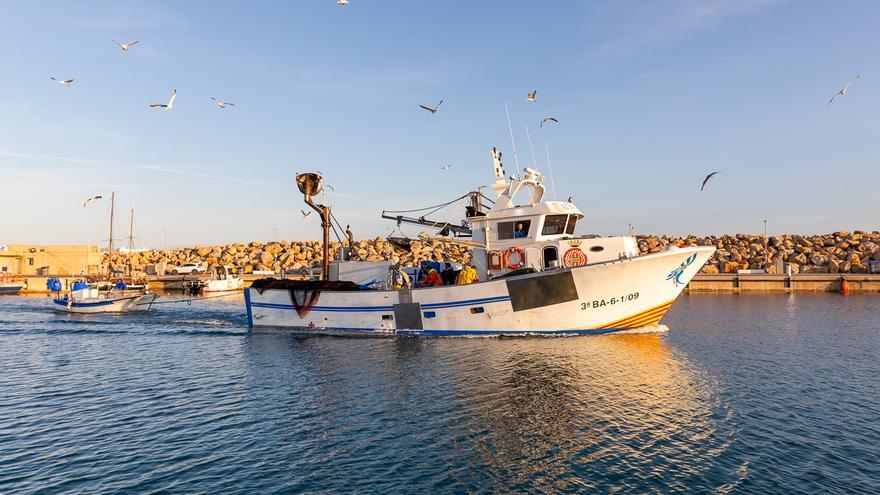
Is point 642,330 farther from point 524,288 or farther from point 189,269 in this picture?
point 189,269

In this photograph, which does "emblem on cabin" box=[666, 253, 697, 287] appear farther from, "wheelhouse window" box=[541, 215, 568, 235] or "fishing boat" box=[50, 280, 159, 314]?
"fishing boat" box=[50, 280, 159, 314]

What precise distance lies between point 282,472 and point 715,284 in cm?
6471

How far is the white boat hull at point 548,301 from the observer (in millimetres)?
23547

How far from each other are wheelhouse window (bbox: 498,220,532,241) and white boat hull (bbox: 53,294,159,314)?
110 feet

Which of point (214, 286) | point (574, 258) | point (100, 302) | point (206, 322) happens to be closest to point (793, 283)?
point (574, 258)

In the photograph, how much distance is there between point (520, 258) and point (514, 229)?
1.64 m

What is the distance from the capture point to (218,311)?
4469cm

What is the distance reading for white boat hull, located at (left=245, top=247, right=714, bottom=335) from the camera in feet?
77.3

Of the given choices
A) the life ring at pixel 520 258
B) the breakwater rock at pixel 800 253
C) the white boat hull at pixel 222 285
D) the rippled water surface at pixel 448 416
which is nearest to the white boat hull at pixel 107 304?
the rippled water surface at pixel 448 416

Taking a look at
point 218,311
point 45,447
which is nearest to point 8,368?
point 45,447

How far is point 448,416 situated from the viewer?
44.2 feet

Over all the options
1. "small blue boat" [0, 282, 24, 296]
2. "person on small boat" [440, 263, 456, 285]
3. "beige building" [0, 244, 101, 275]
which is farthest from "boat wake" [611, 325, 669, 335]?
"beige building" [0, 244, 101, 275]

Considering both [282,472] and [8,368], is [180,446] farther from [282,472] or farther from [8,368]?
[8,368]

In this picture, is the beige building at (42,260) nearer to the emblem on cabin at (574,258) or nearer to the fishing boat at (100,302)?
the fishing boat at (100,302)
